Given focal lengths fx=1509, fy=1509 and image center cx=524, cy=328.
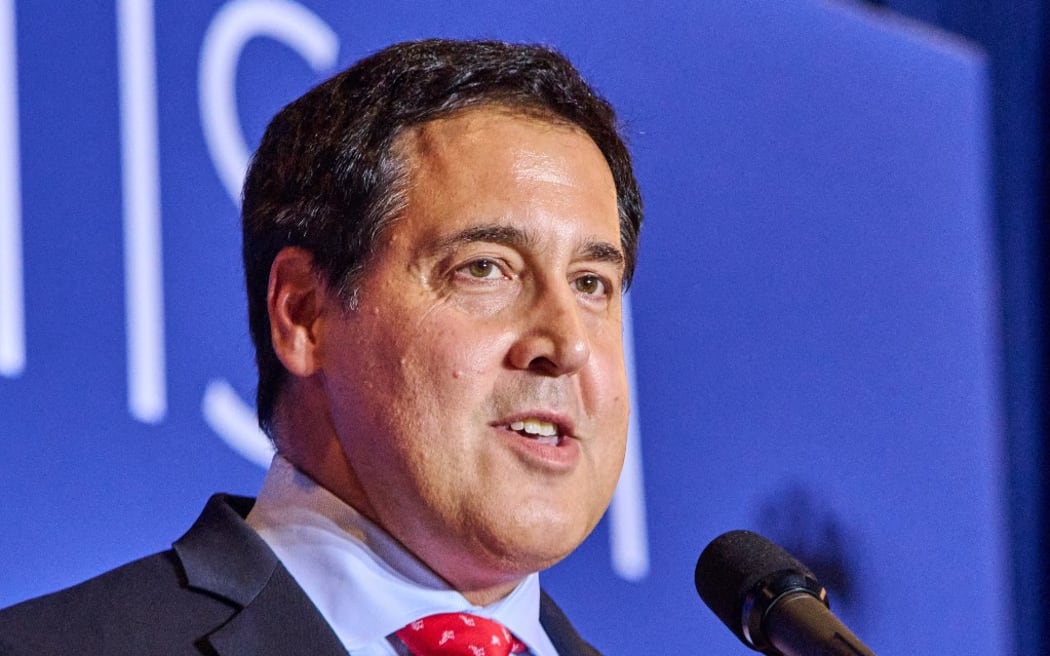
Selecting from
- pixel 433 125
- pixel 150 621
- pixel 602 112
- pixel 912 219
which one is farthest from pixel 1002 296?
pixel 150 621

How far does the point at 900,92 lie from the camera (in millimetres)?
3840

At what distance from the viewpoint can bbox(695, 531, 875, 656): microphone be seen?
1540 mm

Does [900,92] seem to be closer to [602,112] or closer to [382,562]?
[602,112]

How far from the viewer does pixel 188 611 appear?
1.76 metres

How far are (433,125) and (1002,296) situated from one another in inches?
98.9

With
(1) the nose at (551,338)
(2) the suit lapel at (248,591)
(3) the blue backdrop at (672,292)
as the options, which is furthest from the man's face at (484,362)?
(3) the blue backdrop at (672,292)

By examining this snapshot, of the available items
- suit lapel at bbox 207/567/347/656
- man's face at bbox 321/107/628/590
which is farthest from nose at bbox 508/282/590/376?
suit lapel at bbox 207/567/347/656

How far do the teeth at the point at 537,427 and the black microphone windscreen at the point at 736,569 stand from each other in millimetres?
244

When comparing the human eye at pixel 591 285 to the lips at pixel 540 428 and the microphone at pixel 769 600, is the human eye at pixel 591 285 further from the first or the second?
the microphone at pixel 769 600

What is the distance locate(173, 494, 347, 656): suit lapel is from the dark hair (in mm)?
231

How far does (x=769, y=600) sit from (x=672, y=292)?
1.66 m

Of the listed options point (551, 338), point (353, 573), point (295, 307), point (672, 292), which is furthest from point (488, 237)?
point (672, 292)

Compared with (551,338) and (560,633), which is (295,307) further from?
(560,633)

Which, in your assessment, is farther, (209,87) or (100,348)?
(209,87)
